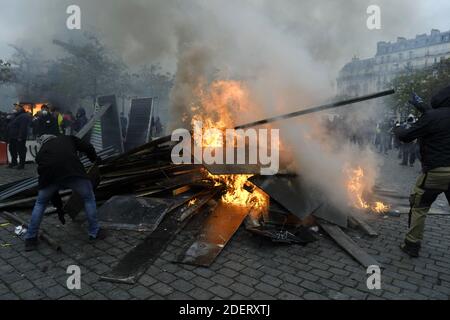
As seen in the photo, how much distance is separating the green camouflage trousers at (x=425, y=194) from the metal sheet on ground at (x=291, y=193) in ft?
4.42

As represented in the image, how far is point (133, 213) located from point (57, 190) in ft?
3.88

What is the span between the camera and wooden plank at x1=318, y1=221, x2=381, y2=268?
14.1ft

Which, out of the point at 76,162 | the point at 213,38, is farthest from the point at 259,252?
the point at 213,38

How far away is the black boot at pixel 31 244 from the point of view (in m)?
4.50

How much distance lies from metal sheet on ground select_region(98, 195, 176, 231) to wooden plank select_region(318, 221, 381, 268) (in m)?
2.50

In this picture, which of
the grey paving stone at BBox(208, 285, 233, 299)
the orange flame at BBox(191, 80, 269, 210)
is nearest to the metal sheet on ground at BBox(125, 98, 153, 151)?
the orange flame at BBox(191, 80, 269, 210)

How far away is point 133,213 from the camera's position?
5.47 meters

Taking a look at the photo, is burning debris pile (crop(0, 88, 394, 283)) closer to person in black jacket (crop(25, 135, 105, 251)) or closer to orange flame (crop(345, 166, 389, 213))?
orange flame (crop(345, 166, 389, 213))

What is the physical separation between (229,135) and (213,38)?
2618 millimetres

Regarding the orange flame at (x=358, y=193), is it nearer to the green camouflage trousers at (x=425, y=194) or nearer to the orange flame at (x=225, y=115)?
the green camouflage trousers at (x=425, y=194)
